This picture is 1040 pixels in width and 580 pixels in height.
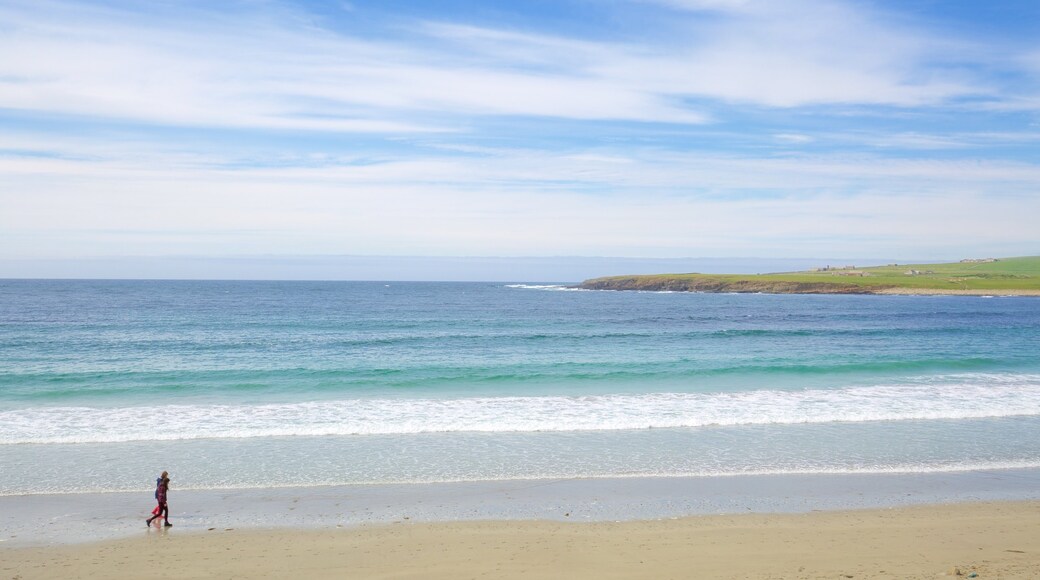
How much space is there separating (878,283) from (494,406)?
105973mm

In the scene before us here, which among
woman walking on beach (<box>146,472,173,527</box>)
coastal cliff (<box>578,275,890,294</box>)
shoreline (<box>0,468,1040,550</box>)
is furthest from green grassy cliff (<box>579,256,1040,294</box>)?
woman walking on beach (<box>146,472,173,527</box>)

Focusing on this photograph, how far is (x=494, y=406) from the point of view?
826 inches

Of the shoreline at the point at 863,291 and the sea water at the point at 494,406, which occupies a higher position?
the shoreline at the point at 863,291

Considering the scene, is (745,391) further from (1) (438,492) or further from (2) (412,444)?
(1) (438,492)

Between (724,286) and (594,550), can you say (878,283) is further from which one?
(594,550)

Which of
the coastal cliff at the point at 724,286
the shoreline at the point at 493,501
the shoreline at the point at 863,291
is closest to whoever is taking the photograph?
the shoreline at the point at 493,501

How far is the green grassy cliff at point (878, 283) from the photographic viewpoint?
102 meters

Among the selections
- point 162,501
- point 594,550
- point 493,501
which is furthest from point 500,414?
point 162,501

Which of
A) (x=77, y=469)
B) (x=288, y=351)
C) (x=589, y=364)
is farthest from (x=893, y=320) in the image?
(x=77, y=469)

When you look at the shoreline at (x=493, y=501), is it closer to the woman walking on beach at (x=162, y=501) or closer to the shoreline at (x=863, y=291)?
the woman walking on beach at (x=162, y=501)

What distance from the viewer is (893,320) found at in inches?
2099

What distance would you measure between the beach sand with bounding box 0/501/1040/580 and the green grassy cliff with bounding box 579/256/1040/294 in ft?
337

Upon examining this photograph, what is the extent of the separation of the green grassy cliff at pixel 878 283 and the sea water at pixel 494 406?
229 ft

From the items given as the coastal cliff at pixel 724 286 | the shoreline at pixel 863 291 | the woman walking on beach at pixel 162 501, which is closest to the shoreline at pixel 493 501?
the woman walking on beach at pixel 162 501
